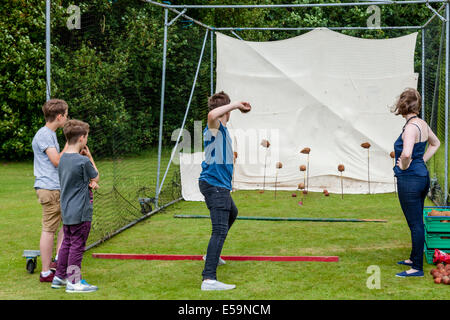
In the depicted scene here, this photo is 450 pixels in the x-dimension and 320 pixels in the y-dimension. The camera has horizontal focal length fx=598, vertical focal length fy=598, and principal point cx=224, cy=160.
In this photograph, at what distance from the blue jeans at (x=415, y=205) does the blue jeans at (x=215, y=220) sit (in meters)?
1.54

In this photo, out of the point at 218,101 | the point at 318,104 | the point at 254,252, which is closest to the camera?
the point at 218,101

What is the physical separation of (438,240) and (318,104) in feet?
18.2

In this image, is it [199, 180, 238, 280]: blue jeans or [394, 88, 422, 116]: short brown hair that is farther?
[394, 88, 422, 116]: short brown hair

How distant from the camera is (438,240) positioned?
216 inches

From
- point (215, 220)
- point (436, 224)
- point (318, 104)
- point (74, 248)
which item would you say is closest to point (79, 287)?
point (74, 248)

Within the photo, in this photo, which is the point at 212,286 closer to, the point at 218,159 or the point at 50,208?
the point at 218,159

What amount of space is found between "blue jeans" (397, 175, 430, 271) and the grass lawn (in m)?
0.21

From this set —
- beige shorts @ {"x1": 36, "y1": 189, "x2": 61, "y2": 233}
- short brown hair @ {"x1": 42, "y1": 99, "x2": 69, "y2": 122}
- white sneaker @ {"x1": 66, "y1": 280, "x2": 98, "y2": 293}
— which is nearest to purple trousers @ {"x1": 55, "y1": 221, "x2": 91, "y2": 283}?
white sneaker @ {"x1": 66, "y1": 280, "x2": 98, "y2": 293}

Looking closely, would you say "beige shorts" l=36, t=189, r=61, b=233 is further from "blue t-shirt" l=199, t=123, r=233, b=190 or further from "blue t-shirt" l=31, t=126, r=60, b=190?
"blue t-shirt" l=199, t=123, r=233, b=190

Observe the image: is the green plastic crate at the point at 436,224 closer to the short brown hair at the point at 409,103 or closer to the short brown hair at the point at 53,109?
the short brown hair at the point at 409,103

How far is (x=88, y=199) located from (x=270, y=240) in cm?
251

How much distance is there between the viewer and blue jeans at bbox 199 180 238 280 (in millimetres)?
4703

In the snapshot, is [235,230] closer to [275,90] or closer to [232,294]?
[232,294]
